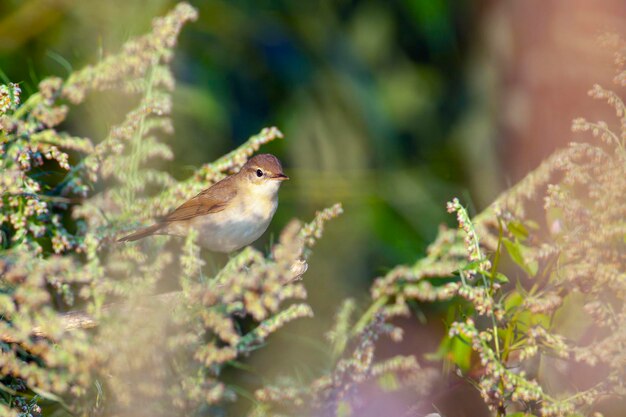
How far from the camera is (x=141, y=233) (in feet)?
6.81

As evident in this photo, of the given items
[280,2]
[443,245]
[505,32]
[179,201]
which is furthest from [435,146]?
[179,201]

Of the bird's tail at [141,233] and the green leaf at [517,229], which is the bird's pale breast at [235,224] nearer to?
the bird's tail at [141,233]

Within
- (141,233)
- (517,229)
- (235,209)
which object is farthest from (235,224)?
(517,229)

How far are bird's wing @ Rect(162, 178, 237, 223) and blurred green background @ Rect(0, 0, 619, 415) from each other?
0.11m

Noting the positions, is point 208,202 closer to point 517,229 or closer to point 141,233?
point 141,233

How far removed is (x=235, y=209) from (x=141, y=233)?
646 mm

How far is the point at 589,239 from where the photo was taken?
5.29 feet

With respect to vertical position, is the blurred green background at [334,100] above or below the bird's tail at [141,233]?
above

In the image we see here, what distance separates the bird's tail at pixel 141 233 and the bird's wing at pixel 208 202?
16.5 inches

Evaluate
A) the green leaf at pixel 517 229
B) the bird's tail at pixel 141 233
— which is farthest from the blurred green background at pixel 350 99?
the green leaf at pixel 517 229

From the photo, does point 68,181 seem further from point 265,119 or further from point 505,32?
point 505,32

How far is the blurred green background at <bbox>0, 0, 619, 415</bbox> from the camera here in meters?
2.74

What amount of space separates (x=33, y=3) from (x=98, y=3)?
19 cm

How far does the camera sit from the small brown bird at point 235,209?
2525 mm
